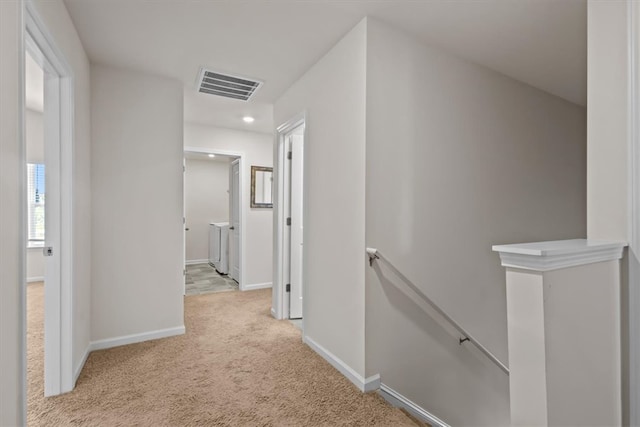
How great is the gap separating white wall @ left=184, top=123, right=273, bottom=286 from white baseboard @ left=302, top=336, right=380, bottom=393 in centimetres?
222

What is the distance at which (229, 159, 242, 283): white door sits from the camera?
5.00m

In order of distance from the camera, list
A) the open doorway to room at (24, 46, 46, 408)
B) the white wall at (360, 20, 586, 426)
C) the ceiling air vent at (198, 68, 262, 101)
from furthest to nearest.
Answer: the open doorway to room at (24, 46, 46, 408) < the ceiling air vent at (198, 68, 262, 101) < the white wall at (360, 20, 586, 426)

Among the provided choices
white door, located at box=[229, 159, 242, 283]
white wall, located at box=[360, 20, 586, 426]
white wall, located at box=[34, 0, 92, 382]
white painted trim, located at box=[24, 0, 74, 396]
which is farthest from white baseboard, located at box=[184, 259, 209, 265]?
white wall, located at box=[360, 20, 586, 426]

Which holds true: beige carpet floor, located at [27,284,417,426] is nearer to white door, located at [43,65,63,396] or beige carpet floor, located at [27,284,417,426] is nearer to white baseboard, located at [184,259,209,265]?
white door, located at [43,65,63,396]

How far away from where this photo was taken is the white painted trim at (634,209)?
1.42 m

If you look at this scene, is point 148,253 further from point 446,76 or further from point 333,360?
point 446,76

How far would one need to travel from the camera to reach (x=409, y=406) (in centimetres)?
192

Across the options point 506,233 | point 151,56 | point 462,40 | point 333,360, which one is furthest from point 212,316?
point 462,40

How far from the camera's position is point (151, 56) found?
259 centimetres

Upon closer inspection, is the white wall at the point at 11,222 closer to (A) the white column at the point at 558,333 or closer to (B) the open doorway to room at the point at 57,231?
(B) the open doorway to room at the point at 57,231

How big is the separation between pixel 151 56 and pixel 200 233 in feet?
16.3

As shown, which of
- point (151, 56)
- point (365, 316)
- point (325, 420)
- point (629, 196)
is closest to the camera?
point (629, 196)

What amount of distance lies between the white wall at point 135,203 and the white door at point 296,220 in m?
1.11

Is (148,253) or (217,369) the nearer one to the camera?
(217,369)
